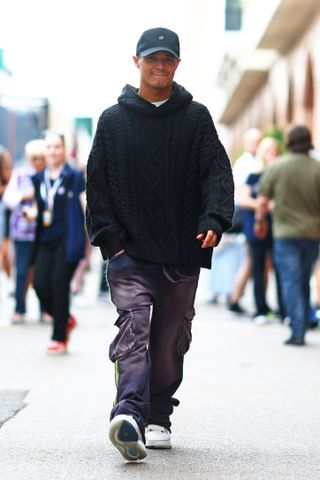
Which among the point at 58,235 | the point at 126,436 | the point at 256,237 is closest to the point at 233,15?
the point at 256,237

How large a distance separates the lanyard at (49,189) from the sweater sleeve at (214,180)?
4.79 meters

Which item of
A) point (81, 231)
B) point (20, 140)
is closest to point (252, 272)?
point (81, 231)

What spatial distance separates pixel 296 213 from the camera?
1162 centimetres

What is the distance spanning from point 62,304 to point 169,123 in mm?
4585

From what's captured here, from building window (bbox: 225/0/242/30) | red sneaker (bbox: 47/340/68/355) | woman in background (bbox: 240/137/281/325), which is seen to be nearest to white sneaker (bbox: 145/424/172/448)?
red sneaker (bbox: 47/340/68/355)

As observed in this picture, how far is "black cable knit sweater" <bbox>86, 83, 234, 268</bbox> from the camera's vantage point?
589 cm

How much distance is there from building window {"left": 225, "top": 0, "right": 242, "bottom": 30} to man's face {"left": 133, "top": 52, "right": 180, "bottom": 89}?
43.9 meters

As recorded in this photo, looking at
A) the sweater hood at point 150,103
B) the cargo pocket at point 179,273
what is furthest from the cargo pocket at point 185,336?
the sweater hood at point 150,103

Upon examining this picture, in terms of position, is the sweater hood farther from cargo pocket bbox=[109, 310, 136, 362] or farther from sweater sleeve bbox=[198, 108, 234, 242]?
cargo pocket bbox=[109, 310, 136, 362]

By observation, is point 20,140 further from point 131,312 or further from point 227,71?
point 227,71

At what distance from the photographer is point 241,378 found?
8945 millimetres

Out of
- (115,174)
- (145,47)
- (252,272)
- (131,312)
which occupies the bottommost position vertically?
(252,272)

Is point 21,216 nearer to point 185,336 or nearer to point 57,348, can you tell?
point 57,348

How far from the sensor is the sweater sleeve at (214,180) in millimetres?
5848
